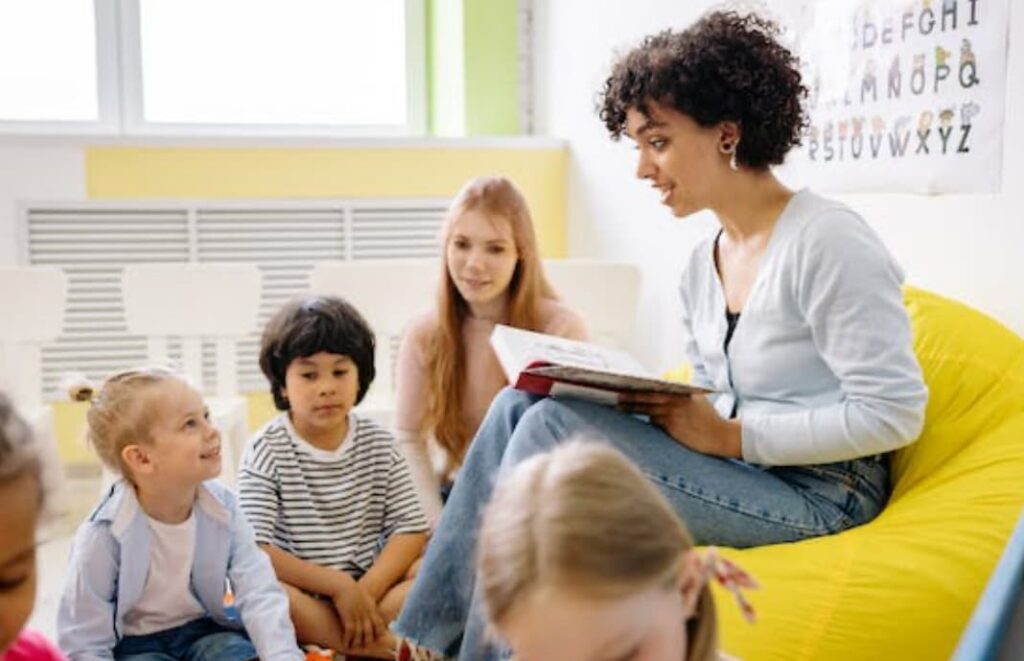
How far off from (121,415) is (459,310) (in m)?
0.77

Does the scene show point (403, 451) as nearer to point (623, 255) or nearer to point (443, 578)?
point (443, 578)

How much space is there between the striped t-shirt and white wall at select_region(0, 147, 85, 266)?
1.72m

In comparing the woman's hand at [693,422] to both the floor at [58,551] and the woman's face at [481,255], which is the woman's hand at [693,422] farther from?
the floor at [58,551]

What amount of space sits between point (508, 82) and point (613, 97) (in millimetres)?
2118

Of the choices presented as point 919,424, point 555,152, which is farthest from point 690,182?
point 555,152

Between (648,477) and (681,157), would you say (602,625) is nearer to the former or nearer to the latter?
(648,477)

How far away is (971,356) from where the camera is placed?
1.62 m

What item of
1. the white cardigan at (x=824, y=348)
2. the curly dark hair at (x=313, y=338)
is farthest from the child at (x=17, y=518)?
the curly dark hair at (x=313, y=338)

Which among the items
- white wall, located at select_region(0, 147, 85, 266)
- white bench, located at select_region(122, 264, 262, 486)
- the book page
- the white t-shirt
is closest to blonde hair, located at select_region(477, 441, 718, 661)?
the book page

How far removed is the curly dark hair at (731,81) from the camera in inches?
64.0

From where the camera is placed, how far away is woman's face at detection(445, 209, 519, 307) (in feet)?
7.09

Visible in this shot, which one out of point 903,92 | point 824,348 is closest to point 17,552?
point 824,348

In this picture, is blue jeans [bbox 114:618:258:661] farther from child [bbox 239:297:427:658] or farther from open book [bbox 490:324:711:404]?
open book [bbox 490:324:711:404]

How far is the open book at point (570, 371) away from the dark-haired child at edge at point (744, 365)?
0.10ft
